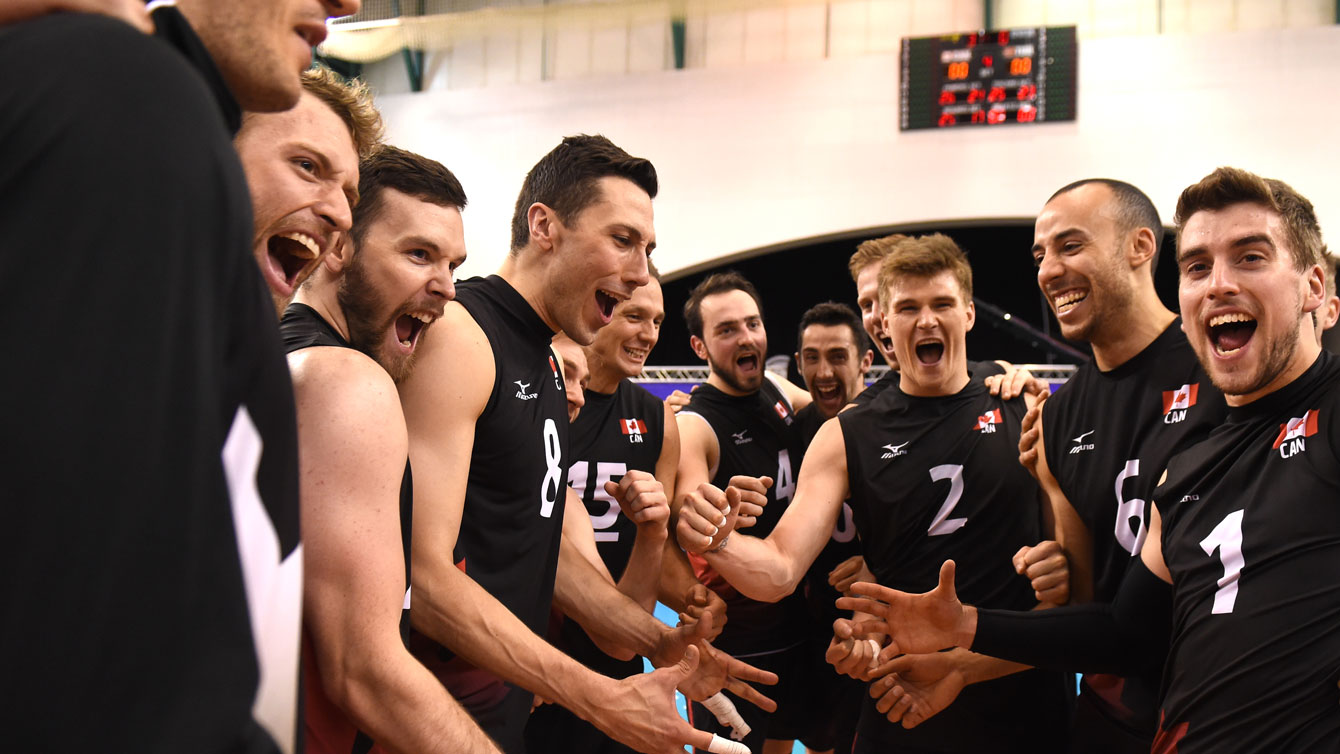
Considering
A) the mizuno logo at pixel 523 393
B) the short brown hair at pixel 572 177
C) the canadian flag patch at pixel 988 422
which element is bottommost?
the canadian flag patch at pixel 988 422

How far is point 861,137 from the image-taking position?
11938 mm

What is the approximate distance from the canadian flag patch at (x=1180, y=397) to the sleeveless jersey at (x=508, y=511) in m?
2.03

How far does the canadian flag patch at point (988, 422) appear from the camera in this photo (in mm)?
3943

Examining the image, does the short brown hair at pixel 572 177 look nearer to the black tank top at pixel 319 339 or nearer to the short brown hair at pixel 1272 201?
the black tank top at pixel 319 339

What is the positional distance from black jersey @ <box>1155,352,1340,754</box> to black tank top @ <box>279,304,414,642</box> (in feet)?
6.46

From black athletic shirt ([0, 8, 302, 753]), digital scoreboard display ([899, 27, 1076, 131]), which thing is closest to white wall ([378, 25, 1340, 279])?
digital scoreboard display ([899, 27, 1076, 131])

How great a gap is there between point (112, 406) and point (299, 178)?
130 cm

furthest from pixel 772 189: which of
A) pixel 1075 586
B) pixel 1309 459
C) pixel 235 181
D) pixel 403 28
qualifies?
pixel 235 181

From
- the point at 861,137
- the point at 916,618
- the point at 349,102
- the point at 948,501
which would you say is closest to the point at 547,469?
the point at 349,102

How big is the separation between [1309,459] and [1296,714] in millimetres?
607

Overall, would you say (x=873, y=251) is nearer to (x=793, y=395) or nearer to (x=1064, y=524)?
(x=793, y=395)

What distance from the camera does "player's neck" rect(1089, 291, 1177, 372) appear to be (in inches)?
135

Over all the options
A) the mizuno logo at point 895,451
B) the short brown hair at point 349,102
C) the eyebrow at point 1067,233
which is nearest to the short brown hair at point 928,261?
the eyebrow at point 1067,233

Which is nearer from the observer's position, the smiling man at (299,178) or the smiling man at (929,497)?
the smiling man at (299,178)
